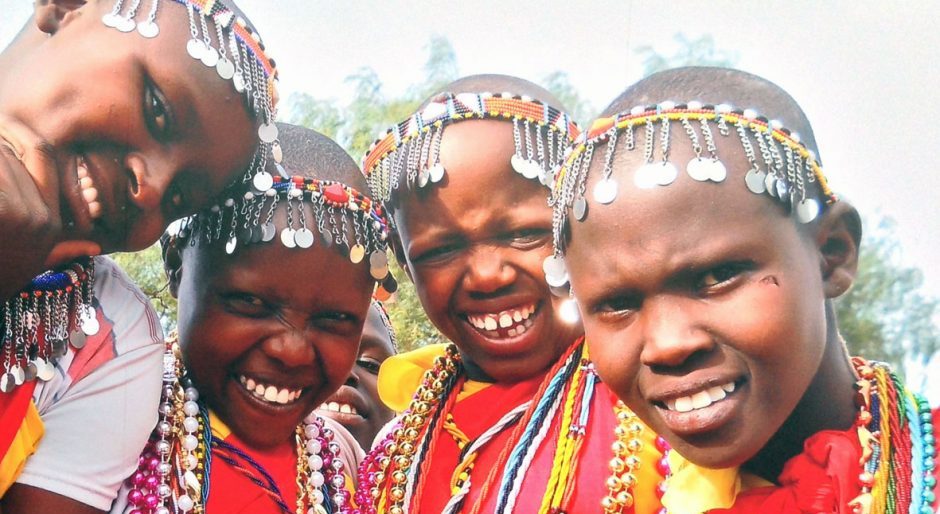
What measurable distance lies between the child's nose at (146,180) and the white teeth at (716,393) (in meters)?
1.15

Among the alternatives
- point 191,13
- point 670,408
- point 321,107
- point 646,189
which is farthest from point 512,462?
point 321,107

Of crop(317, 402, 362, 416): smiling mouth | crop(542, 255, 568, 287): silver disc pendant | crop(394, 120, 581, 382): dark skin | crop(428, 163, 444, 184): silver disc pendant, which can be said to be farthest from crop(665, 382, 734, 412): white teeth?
crop(317, 402, 362, 416): smiling mouth

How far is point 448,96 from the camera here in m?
2.81

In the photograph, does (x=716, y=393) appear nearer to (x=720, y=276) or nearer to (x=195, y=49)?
(x=720, y=276)

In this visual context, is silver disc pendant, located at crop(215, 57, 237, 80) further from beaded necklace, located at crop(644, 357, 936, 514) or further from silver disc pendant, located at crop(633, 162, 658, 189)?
beaded necklace, located at crop(644, 357, 936, 514)

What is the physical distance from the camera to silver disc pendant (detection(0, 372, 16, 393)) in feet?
6.50

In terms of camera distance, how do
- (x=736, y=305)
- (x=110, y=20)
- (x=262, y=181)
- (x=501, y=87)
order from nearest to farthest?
(x=736, y=305) < (x=110, y=20) < (x=262, y=181) < (x=501, y=87)

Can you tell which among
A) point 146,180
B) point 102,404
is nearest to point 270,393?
point 102,404

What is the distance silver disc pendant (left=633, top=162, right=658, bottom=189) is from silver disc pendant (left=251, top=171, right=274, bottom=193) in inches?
39.7

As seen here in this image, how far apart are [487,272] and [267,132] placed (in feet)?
2.28

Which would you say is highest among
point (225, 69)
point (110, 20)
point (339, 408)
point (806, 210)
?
point (110, 20)

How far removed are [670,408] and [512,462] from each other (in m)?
0.64

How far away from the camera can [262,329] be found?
2547 millimetres

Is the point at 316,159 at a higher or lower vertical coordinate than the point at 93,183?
lower
